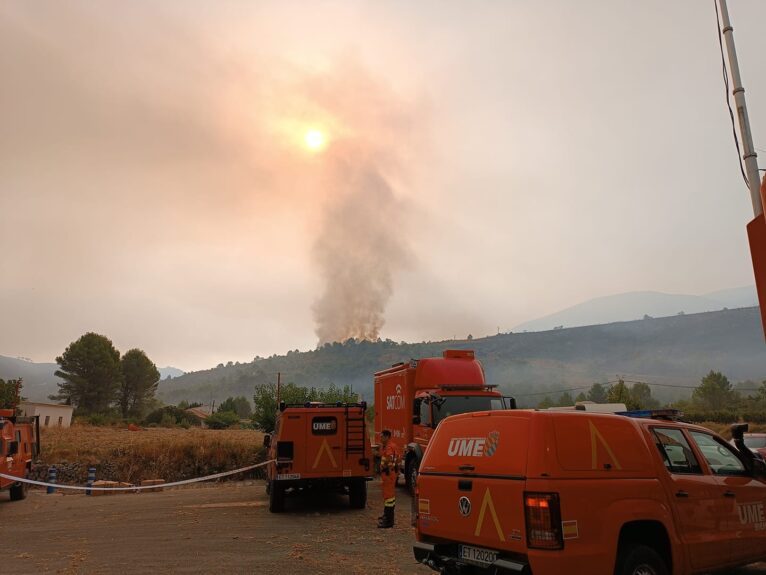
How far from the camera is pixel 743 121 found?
8.73 m

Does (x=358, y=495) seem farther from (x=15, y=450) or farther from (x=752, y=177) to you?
(x=752, y=177)

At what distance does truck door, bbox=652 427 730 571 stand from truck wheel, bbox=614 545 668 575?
52 cm

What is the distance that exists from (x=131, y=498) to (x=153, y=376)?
80.9 m

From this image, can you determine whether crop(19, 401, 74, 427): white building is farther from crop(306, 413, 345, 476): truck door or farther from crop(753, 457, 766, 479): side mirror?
crop(753, 457, 766, 479): side mirror

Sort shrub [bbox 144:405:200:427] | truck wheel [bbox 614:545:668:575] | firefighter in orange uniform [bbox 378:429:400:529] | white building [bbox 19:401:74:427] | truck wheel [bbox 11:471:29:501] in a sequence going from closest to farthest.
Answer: truck wheel [bbox 614:545:668:575] → firefighter in orange uniform [bbox 378:429:400:529] → truck wheel [bbox 11:471:29:501] → white building [bbox 19:401:74:427] → shrub [bbox 144:405:200:427]

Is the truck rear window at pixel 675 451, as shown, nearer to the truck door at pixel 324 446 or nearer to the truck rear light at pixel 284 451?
the truck door at pixel 324 446

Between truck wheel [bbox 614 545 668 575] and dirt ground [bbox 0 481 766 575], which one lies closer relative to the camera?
truck wheel [bbox 614 545 668 575]

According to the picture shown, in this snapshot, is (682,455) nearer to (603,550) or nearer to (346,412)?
(603,550)

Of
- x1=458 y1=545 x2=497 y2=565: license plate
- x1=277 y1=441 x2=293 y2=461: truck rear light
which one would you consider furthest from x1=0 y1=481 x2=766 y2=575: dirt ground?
x1=458 y1=545 x2=497 y2=565: license plate

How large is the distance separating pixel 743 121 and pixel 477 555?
8046 mm

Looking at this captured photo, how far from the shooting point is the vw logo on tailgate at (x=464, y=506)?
5400 mm

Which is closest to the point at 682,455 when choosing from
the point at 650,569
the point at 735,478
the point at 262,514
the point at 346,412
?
the point at 735,478

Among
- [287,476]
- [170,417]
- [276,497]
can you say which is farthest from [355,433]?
[170,417]

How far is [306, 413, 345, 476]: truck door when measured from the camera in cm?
1367
